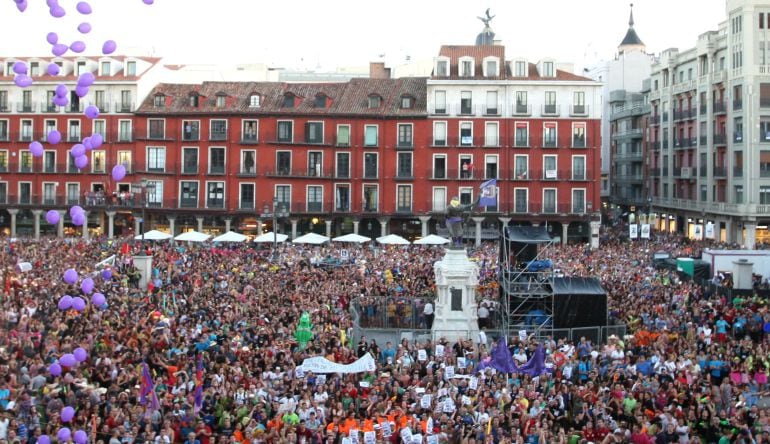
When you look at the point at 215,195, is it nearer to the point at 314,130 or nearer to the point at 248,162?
the point at 248,162

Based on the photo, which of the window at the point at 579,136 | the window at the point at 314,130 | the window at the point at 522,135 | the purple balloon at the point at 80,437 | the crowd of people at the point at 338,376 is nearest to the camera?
the purple balloon at the point at 80,437

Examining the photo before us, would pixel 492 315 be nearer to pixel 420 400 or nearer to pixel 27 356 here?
pixel 420 400

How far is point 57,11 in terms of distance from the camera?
12164mm

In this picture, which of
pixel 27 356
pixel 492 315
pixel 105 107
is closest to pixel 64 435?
pixel 27 356

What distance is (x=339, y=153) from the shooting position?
5903 centimetres

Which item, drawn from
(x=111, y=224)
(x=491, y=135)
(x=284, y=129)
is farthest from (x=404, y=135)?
(x=111, y=224)

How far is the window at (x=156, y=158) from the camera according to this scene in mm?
59812

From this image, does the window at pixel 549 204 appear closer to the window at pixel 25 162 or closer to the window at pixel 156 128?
the window at pixel 156 128

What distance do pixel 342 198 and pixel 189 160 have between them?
9452 mm

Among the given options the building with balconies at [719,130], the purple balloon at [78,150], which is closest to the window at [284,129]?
the building with balconies at [719,130]

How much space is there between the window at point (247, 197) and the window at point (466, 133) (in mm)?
12635

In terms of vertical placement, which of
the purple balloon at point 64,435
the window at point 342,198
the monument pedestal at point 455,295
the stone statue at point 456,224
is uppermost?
the window at point 342,198

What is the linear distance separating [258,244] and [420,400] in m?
35.3

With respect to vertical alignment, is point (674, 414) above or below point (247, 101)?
below
